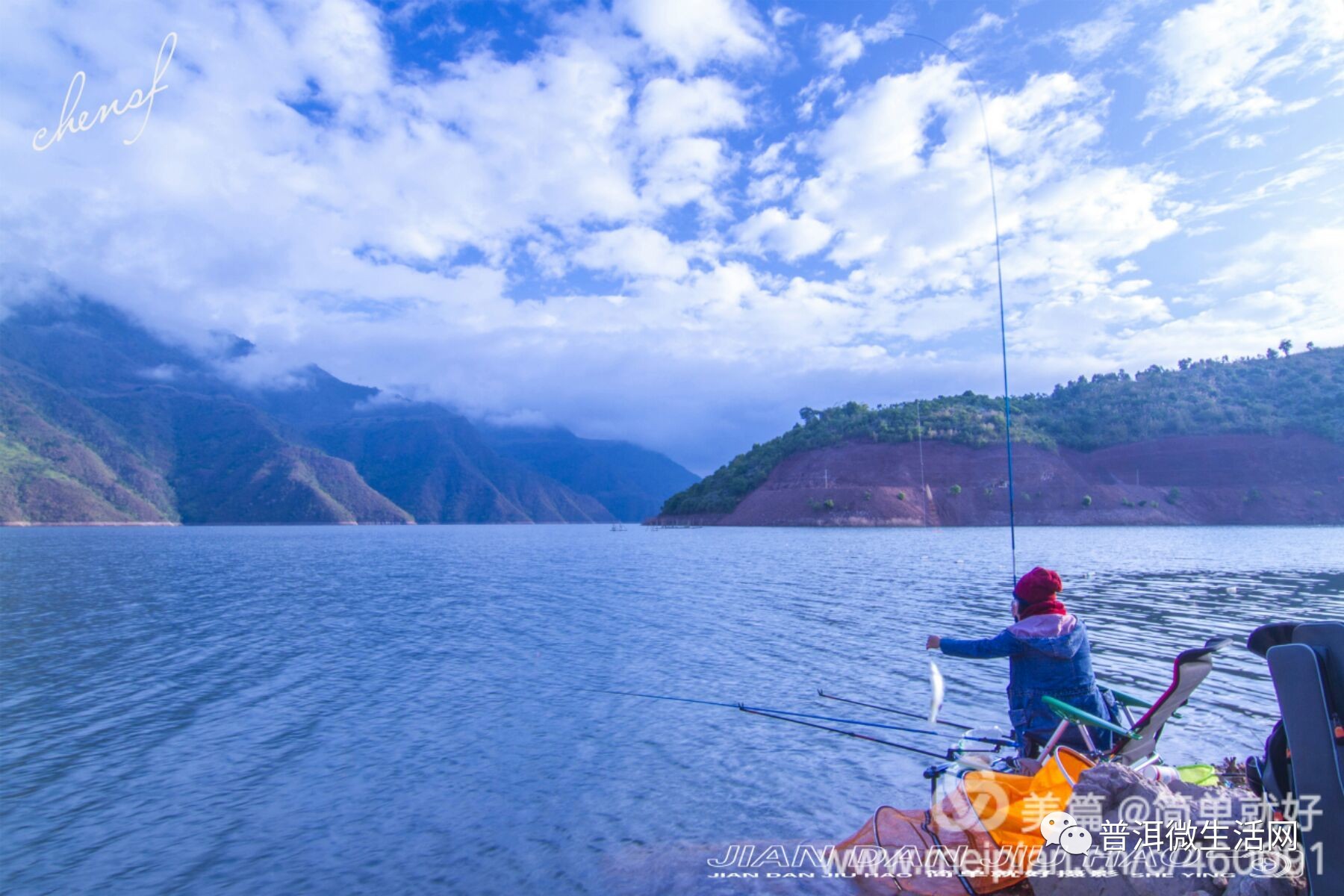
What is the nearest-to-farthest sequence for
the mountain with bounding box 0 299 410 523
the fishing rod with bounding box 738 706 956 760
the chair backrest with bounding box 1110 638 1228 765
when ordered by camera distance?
the chair backrest with bounding box 1110 638 1228 765 → the fishing rod with bounding box 738 706 956 760 → the mountain with bounding box 0 299 410 523

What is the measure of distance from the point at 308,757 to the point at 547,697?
169 inches

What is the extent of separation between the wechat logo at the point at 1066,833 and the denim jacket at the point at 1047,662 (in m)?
1.65

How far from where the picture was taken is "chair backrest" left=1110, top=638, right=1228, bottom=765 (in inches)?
215

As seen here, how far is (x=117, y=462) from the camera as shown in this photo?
156m

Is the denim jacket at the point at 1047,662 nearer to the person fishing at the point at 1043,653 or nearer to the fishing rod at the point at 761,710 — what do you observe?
the person fishing at the point at 1043,653

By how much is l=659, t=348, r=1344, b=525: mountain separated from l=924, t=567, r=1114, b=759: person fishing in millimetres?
108997

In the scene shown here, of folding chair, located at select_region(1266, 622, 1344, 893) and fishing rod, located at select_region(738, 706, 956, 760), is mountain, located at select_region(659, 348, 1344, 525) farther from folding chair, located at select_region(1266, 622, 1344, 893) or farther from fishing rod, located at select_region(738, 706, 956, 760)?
folding chair, located at select_region(1266, 622, 1344, 893)

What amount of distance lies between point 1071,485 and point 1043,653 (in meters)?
120

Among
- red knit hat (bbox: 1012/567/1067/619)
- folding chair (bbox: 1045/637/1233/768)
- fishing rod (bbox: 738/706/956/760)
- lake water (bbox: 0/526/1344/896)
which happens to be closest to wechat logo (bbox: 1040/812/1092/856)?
folding chair (bbox: 1045/637/1233/768)

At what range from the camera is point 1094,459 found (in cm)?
11994

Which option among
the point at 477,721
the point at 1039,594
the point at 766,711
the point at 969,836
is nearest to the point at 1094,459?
the point at 766,711

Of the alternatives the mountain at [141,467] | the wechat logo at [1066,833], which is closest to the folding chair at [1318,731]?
the wechat logo at [1066,833]

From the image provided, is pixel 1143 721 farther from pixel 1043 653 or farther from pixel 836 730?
pixel 836 730

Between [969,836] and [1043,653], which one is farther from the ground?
[1043,653]
